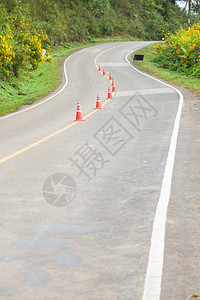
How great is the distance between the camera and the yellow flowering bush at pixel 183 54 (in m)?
37.2

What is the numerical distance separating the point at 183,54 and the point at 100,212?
116 feet

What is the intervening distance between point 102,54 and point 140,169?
46959 millimetres

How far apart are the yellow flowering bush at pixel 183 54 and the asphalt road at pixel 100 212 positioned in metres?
22.7

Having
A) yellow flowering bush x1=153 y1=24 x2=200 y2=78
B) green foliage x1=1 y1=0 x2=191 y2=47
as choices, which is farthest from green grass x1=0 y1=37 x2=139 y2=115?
green foliage x1=1 y1=0 x2=191 y2=47

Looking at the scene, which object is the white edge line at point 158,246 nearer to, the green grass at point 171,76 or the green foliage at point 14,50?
the green grass at point 171,76

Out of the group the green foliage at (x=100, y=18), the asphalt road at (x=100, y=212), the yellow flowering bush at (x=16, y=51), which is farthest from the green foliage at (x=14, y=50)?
the green foliage at (x=100, y=18)

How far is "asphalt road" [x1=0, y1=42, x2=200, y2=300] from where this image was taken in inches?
171

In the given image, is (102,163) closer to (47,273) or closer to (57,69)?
(47,273)

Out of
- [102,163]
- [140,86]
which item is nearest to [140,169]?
[102,163]

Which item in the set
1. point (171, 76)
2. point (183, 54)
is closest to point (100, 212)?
point (171, 76)

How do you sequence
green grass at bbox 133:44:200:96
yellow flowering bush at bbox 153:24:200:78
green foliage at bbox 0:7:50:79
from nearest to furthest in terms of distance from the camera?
green foliage at bbox 0:7:50:79
green grass at bbox 133:44:200:96
yellow flowering bush at bbox 153:24:200:78

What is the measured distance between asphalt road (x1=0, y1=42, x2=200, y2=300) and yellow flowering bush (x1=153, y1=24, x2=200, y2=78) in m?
22.7

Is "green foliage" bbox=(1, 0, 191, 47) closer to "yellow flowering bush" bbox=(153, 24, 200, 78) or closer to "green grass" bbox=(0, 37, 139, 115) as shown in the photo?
"green grass" bbox=(0, 37, 139, 115)

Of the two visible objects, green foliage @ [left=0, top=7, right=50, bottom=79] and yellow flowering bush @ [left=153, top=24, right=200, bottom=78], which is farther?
yellow flowering bush @ [left=153, top=24, right=200, bottom=78]
